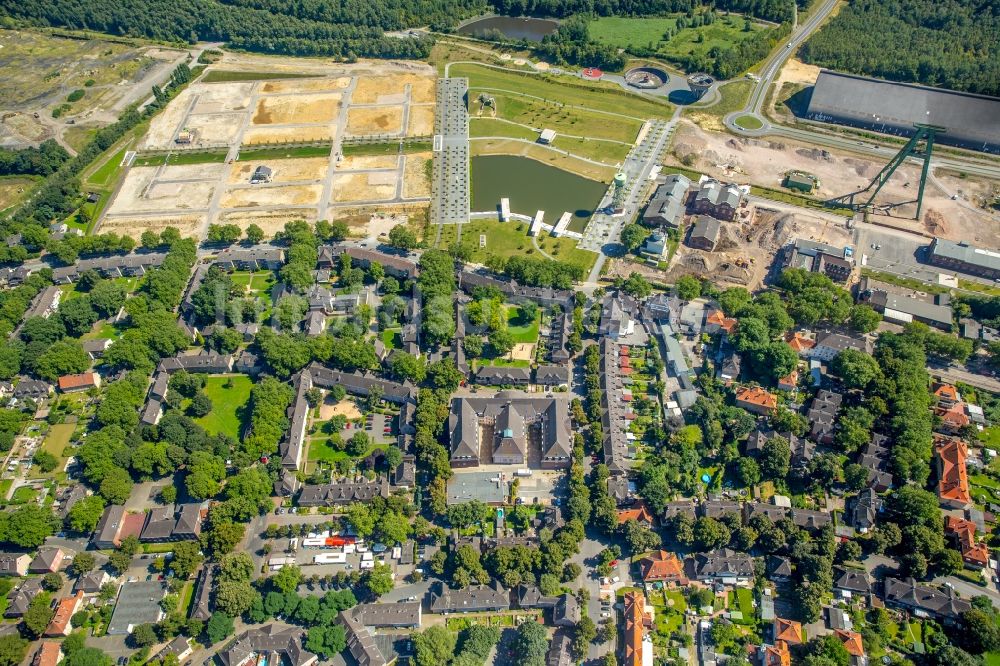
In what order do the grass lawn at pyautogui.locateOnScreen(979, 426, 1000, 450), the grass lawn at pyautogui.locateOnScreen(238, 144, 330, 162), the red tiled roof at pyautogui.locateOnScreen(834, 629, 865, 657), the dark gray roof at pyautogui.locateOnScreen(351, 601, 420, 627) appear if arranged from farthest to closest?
1. the grass lawn at pyautogui.locateOnScreen(238, 144, 330, 162)
2. the grass lawn at pyautogui.locateOnScreen(979, 426, 1000, 450)
3. the dark gray roof at pyautogui.locateOnScreen(351, 601, 420, 627)
4. the red tiled roof at pyautogui.locateOnScreen(834, 629, 865, 657)

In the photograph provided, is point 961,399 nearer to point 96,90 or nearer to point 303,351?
point 303,351

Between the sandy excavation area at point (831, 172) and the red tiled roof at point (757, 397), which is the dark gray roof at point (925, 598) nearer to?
the red tiled roof at point (757, 397)

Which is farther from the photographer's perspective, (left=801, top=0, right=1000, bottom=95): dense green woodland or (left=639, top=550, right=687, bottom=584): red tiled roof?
(left=801, top=0, right=1000, bottom=95): dense green woodland

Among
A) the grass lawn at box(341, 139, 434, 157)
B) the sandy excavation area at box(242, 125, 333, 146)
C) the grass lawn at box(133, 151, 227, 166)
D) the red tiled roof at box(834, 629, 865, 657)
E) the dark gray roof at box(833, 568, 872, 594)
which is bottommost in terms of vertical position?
the red tiled roof at box(834, 629, 865, 657)

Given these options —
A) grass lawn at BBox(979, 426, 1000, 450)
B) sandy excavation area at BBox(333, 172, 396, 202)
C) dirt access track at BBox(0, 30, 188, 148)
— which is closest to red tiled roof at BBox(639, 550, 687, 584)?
grass lawn at BBox(979, 426, 1000, 450)

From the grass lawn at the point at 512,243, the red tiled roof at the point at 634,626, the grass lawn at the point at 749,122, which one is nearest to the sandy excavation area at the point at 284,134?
the grass lawn at the point at 512,243

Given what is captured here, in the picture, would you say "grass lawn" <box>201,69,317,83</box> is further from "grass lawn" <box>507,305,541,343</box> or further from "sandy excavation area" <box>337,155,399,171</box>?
"grass lawn" <box>507,305,541,343</box>

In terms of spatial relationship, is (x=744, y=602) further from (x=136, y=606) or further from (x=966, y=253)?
(x=966, y=253)

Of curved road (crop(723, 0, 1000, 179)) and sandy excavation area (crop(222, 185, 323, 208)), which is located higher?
curved road (crop(723, 0, 1000, 179))
